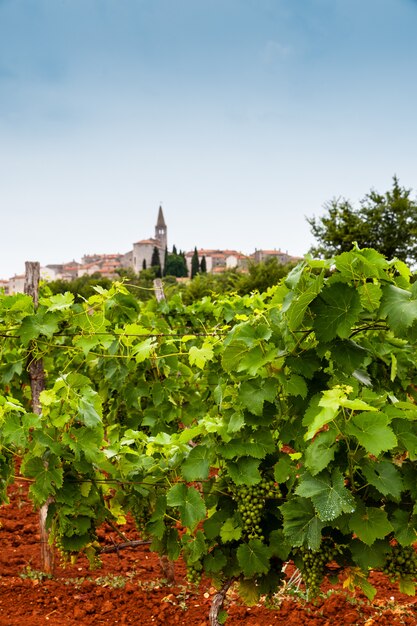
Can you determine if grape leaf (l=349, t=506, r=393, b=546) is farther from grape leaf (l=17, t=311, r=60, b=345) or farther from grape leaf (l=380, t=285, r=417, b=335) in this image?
grape leaf (l=17, t=311, r=60, b=345)

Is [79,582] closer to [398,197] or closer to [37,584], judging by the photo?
[37,584]

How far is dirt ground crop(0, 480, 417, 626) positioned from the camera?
3883 millimetres

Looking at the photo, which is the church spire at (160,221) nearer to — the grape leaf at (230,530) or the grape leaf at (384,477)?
the grape leaf at (230,530)

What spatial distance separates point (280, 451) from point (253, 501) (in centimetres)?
39

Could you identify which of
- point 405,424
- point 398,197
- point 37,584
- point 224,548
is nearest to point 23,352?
point 37,584

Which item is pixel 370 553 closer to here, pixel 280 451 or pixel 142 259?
pixel 280 451

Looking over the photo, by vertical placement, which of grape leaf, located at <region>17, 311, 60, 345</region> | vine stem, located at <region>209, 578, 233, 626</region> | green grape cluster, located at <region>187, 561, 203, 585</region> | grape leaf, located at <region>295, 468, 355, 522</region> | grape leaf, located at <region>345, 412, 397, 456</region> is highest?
grape leaf, located at <region>17, 311, 60, 345</region>

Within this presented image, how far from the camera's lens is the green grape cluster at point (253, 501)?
2643 millimetres

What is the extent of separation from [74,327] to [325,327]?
2.42m

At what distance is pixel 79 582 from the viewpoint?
4.60 meters

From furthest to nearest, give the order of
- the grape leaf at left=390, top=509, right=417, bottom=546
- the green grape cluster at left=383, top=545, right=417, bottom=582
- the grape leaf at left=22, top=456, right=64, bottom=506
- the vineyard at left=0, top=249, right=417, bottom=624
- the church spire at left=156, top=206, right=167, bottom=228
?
the church spire at left=156, top=206, right=167, bottom=228 < the grape leaf at left=22, top=456, right=64, bottom=506 < the green grape cluster at left=383, top=545, right=417, bottom=582 < the grape leaf at left=390, top=509, right=417, bottom=546 < the vineyard at left=0, top=249, right=417, bottom=624

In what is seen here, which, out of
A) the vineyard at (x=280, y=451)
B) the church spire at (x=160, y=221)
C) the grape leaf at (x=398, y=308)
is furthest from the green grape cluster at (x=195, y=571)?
the church spire at (x=160, y=221)

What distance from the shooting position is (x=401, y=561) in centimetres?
253

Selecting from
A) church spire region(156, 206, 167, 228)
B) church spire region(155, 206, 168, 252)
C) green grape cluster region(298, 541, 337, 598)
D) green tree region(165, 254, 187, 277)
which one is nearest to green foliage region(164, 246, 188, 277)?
green tree region(165, 254, 187, 277)
